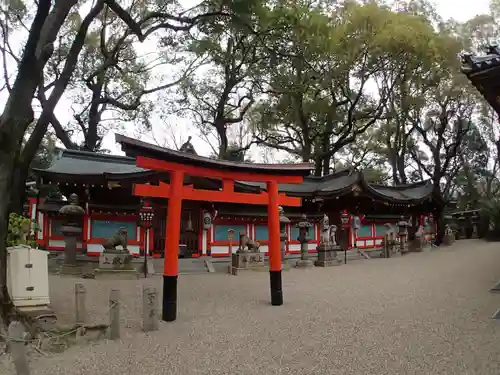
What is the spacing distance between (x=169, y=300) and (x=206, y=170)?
2888mm

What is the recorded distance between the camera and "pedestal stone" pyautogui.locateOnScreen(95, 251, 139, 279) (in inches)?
527

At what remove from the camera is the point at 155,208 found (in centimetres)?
1714

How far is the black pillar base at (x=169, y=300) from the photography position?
7883 millimetres

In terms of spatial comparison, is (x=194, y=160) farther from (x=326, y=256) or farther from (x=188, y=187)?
(x=326, y=256)

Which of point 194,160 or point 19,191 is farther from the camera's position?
point 19,191

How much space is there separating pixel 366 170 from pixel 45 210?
99.2 ft

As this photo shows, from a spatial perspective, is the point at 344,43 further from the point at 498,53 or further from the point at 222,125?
the point at 498,53

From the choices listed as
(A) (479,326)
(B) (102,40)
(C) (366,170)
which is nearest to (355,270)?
(A) (479,326)

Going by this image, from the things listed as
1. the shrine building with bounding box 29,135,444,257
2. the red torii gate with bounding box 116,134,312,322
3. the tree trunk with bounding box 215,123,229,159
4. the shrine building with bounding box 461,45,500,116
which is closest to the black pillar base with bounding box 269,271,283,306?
the red torii gate with bounding box 116,134,312,322

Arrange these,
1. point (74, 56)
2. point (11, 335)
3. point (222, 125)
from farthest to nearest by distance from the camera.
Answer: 1. point (222, 125)
2. point (74, 56)
3. point (11, 335)

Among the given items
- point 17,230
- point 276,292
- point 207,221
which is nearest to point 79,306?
point 17,230

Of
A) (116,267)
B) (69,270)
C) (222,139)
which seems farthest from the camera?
(222,139)

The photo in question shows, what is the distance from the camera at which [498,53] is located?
862 cm

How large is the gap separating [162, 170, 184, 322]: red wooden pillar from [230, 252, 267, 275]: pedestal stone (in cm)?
726
